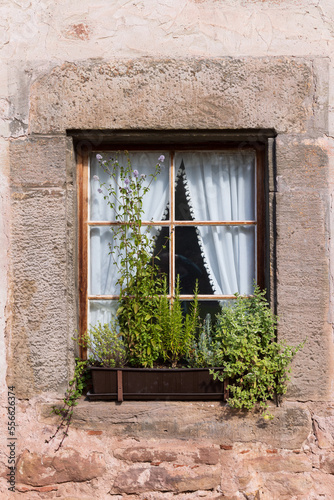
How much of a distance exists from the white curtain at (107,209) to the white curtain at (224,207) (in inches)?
6.4

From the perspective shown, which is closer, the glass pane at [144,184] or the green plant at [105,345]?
the green plant at [105,345]

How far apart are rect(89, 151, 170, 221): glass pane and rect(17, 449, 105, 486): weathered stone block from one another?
1399 mm

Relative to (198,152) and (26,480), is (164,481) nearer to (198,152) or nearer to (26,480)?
(26,480)

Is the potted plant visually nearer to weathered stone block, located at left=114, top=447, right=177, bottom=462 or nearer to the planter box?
the planter box

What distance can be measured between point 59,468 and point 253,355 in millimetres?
1264

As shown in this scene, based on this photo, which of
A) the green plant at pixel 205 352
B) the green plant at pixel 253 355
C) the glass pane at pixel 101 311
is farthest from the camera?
the glass pane at pixel 101 311

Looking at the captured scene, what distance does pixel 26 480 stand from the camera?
2.52 metres

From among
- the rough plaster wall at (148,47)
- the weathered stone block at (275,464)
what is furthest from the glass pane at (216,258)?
the weathered stone block at (275,464)

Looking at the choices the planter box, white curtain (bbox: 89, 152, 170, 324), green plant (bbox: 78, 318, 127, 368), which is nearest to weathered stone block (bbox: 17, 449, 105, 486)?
the planter box

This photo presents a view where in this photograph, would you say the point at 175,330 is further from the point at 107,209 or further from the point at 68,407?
the point at 107,209

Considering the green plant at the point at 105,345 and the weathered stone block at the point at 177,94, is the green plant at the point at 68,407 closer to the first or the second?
the green plant at the point at 105,345

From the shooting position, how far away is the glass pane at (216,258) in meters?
2.78

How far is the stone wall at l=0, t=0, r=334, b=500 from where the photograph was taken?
251cm

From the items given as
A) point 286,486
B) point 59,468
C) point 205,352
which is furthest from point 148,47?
point 286,486
